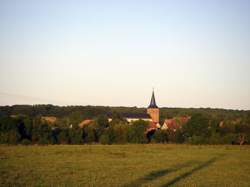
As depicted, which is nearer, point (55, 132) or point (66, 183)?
point (66, 183)

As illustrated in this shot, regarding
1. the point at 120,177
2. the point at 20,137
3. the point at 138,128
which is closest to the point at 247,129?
the point at 138,128

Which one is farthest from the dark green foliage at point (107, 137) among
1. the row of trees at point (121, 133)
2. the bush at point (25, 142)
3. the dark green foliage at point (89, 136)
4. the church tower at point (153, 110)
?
the church tower at point (153, 110)

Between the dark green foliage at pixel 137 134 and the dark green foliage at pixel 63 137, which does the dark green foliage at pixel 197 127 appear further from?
the dark green foliage at pixel 63 137

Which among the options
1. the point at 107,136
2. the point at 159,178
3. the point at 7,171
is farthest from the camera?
the point at 107,136

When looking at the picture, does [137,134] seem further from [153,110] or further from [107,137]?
[153,110]

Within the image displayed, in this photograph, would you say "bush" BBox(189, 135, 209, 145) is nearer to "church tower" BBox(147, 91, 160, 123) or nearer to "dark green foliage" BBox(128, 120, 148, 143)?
"dark green foliage" BBox(128, 120, 148, 143)

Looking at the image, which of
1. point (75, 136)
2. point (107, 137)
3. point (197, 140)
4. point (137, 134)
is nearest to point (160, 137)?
point (137, 134)

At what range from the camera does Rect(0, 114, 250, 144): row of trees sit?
61.1m

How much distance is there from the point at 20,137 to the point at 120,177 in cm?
4019

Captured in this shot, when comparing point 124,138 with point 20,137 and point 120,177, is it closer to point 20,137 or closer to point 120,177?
point 20,137

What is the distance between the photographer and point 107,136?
6525 cm

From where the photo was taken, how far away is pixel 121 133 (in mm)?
67438

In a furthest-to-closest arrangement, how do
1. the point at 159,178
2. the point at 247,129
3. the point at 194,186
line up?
the point at 247,129 → the point at 159,178 → the point at 194,186

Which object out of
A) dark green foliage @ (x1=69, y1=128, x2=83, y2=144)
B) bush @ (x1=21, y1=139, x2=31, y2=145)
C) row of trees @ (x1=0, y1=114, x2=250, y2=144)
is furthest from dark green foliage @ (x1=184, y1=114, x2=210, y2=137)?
bush @ (x1=21, y1=139, x2=31, y2=145)
